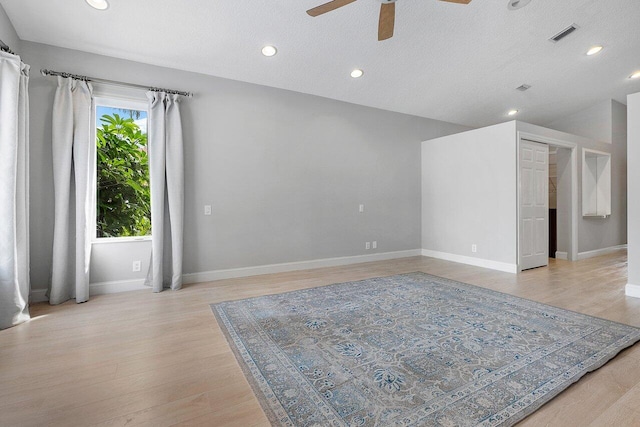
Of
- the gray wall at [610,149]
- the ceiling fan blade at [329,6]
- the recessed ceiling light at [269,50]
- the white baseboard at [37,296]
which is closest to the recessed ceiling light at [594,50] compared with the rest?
the gray wall at [610,149]

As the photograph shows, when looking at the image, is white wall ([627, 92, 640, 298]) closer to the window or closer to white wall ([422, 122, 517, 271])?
white wall ([422, 122, 517, 271])

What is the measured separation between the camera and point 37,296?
3256mm

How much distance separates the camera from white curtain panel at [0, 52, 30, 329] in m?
2.55

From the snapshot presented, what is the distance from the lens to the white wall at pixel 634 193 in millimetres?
3402

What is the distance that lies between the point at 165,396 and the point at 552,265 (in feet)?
19.7

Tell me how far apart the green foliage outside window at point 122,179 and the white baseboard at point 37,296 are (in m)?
0.82

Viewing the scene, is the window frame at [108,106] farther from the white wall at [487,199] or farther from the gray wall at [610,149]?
the gray wall at [610,149]

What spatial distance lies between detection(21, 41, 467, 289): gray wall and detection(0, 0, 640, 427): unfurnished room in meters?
0.03

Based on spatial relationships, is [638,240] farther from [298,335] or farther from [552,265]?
[298,335]

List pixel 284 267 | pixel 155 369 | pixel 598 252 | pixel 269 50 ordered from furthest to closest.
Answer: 1. pixel 598 252
2. pixel 284 267
3. pixel 269 50
4. pixel 155 369

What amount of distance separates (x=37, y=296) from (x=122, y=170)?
1.69 meters

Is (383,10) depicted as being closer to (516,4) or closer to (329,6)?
(329,6)

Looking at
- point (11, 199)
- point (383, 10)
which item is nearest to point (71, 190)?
point (11, 199)

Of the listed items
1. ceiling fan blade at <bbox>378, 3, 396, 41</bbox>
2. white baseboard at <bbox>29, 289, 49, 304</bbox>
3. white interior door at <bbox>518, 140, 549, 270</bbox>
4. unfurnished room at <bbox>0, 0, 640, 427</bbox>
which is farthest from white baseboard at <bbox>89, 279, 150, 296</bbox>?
white interior door at <bbox>518, 140, 549, 270</bbox>
